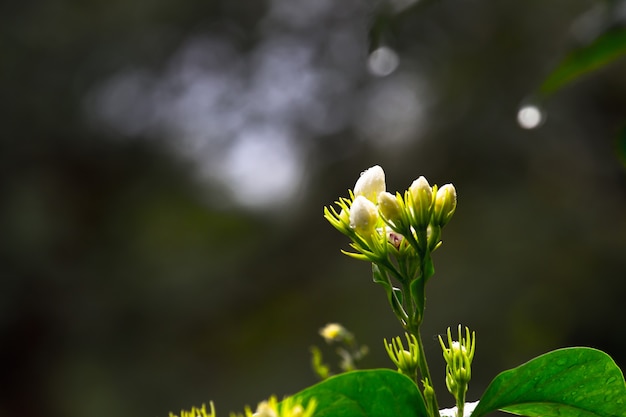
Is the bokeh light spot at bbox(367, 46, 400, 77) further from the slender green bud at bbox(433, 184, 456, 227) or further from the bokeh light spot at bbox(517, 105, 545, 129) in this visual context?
the slender green bud at bbox(433, 184, 456, 227)

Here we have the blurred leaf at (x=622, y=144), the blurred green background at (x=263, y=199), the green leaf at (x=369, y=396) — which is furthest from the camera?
the blurred green background at (x=263, y=199)

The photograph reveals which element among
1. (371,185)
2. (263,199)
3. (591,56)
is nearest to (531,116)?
(591,56)

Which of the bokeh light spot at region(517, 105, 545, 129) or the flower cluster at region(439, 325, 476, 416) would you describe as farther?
the bokeh light spot at region(517, 105, 545, 129)

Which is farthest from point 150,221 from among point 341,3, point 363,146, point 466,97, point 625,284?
point 625,284

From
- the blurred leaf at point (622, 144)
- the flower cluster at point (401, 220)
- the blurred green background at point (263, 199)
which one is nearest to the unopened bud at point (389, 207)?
the flower cluster at point (401, 220)

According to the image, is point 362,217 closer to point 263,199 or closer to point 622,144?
point 622,144

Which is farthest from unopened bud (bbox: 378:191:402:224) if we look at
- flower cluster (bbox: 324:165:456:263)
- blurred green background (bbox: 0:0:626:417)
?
blurred green background (bbox: 0:0:626:417)

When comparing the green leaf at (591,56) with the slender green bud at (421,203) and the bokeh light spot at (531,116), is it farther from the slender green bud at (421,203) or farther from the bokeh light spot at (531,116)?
the slender green bud at (421,203)
